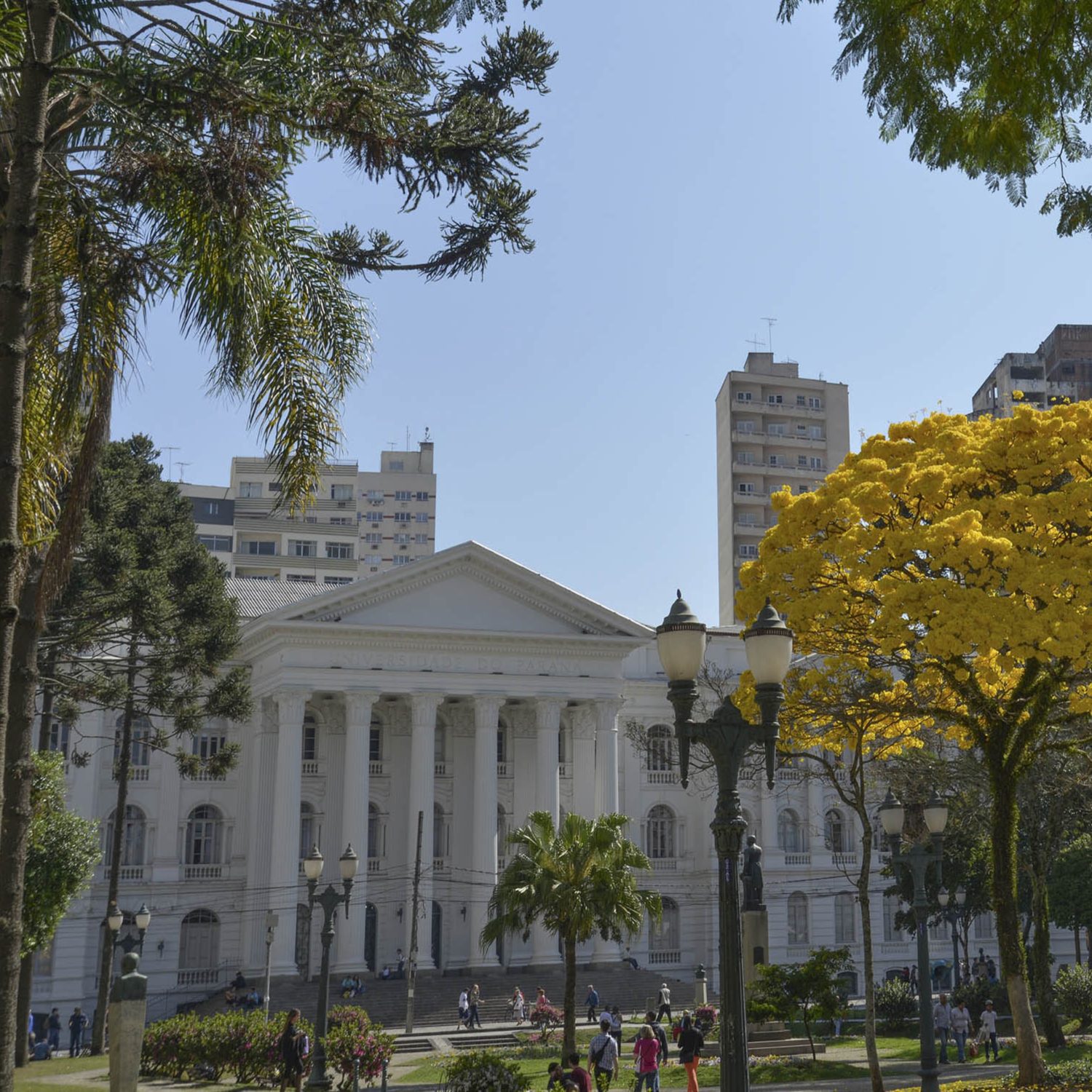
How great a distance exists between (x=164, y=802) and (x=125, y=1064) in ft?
124

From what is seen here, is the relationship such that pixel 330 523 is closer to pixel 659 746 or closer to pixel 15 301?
pixel 659 746

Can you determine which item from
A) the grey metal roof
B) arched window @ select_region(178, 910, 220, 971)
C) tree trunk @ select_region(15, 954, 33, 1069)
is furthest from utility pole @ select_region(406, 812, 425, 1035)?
tree trunk @ select_region(15, 954, 33, 1069)

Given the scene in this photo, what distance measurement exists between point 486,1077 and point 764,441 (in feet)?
235

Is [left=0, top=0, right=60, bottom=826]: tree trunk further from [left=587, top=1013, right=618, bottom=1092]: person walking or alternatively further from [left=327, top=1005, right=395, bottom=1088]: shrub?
[left=327, top=1005, right=395, bottom=1088]: shrub

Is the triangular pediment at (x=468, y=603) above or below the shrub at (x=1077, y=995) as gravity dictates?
above

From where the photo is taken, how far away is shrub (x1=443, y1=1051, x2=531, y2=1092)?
1877cm

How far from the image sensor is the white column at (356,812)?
49.5 meters

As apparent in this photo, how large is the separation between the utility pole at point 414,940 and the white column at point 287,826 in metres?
4.20

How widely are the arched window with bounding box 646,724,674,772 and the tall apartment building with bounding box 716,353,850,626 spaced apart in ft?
86.9

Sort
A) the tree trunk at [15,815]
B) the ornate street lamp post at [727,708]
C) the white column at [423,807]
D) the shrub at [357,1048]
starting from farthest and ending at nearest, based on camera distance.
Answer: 1. the white column at [423,807]
2. the shrub at [357,1048]
3. the ornate street lamp post at [727,708]
4. the tree trunk at [15,815]

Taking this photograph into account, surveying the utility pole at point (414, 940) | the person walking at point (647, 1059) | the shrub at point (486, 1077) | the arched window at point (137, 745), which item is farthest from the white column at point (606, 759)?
the shrub at point (486, 1077)

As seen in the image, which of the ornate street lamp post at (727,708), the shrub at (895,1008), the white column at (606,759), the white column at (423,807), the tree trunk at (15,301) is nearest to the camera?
the tree trunk at (15,301)

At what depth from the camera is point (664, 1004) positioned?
43344mm

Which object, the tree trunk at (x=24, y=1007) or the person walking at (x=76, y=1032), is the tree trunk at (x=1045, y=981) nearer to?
the tree trunk at (x=24, y=1007)
